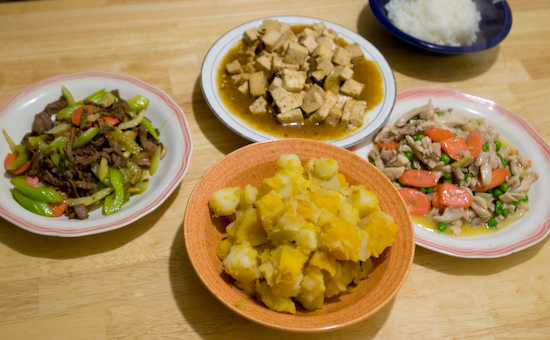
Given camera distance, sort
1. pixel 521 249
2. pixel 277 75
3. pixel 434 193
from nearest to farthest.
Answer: pixel 521 249
pixel 434 193
pixel 277 75

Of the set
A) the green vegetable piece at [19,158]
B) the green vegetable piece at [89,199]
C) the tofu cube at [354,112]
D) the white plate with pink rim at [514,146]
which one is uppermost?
the green vegetable piece at [19,158]

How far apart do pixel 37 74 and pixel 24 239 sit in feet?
4.26

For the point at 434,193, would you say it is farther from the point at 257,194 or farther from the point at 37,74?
the point at 37,74

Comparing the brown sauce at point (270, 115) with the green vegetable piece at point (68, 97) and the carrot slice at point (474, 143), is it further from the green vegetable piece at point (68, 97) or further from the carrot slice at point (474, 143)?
the green vegetable piece at point (68, 97)

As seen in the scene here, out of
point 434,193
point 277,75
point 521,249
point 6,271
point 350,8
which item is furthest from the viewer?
point 350,8

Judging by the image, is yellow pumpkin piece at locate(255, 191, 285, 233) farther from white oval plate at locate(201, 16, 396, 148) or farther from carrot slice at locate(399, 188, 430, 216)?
carrot slice at locate(399, 188, 430, 216)

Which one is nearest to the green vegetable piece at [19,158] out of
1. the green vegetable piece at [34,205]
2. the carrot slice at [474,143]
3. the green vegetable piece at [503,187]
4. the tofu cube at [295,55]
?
the green vegetable piece at [34,205]

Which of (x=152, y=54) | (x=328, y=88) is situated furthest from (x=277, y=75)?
(x=152, y=54)

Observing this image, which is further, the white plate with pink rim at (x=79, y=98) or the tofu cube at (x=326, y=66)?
the tofu cube at (x=326, y=66)

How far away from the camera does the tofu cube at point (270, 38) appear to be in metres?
2.89

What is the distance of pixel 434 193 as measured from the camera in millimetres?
2408

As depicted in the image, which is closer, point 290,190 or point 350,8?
point 290,190

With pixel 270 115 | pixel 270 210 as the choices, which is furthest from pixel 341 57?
pixel 270 210

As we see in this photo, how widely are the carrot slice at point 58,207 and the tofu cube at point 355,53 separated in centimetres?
207
